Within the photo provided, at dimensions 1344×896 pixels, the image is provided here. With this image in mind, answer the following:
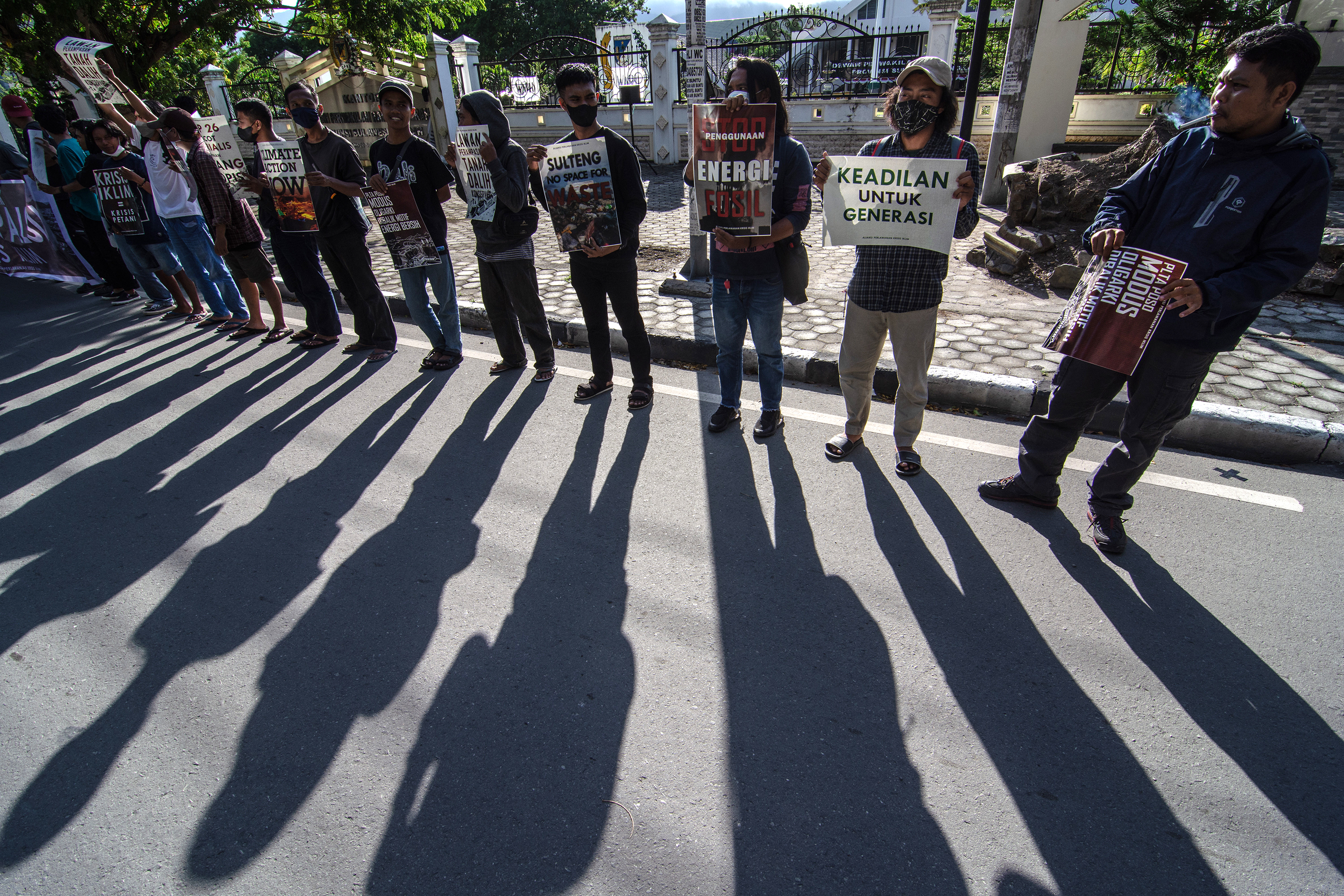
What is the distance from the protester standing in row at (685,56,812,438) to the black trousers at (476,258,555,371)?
1465 millimetres

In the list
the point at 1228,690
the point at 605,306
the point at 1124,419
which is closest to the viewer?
the point at 1228,690

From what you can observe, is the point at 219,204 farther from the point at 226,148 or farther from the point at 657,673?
the point at 657,673

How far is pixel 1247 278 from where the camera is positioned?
240 cm

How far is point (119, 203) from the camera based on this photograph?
611 centimetres

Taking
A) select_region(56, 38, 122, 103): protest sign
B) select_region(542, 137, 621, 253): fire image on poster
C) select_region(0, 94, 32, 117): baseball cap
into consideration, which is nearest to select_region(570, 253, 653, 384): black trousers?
select_region(542, 137, 621, 253): fire image on poster

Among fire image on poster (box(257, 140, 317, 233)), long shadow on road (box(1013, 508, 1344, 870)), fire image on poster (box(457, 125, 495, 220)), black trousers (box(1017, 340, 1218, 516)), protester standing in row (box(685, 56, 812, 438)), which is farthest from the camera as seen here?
fire image on poster (box(257, 140, 317, 233))

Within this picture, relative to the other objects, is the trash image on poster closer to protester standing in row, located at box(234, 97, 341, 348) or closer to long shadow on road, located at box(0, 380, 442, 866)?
protester standing in row, located at box(234, 97, 341, 348)

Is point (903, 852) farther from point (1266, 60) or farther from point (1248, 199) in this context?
point (1266, 60)

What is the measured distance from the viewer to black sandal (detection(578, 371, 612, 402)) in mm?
4594

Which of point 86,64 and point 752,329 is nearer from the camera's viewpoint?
point 752,329

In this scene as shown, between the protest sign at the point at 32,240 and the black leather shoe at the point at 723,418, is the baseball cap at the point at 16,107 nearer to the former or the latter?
the protest sign at the point at 32,240

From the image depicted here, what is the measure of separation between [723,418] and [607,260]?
125 cm

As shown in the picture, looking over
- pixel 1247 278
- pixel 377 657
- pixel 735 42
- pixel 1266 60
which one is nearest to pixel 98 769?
pixel 377 657

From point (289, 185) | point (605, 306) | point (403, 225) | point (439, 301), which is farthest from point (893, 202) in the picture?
point (289, 185)
